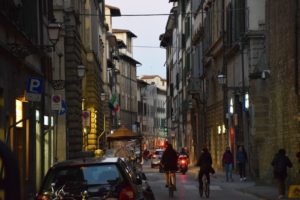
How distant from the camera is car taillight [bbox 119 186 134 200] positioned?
10.8m

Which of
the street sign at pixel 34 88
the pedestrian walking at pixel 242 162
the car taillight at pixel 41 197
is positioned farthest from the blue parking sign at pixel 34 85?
the pedestrian walking at pixel 242 162

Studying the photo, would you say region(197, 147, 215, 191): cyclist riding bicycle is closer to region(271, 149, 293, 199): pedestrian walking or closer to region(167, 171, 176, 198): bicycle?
region(167, 171, 176, 198): bicycle

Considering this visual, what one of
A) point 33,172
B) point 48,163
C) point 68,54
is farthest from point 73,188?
point 68,54

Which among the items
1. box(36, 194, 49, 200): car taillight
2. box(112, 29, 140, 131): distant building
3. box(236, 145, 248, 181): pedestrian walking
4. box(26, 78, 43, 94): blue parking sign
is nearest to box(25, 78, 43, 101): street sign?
Result: box(26, 78, 43, 94): blue parking sign

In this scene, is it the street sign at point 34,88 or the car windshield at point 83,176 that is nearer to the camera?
the car windshield at point 83,176

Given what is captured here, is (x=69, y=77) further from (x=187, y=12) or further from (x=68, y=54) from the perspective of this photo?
(x=187, y=12)

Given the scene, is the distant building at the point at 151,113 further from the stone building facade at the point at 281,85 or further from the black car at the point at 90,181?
the black car at the point at 90,181

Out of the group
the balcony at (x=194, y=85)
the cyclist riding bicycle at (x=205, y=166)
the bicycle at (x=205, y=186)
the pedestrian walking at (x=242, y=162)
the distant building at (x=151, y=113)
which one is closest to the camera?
the cyclist riding bicycle at (x=205, y=166)

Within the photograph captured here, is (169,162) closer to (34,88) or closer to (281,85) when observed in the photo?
(281,85)

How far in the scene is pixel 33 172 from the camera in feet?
82.9

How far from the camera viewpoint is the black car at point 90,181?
10.8m

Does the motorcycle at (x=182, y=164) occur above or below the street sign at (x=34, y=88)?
below

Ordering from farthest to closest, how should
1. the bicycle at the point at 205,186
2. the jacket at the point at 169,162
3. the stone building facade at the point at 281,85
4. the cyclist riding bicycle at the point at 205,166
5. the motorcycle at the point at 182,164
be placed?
1. the motorcycle at the point at 182,164
2. the stone building facade at the point at 281,85
3. the jacket at the point at 169,162
4. the bicycle at the point at 205,186
5. the cyclist riding bicycle at the point at 205,166

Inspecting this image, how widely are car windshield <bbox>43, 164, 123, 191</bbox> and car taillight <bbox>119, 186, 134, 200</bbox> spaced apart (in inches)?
11.0
